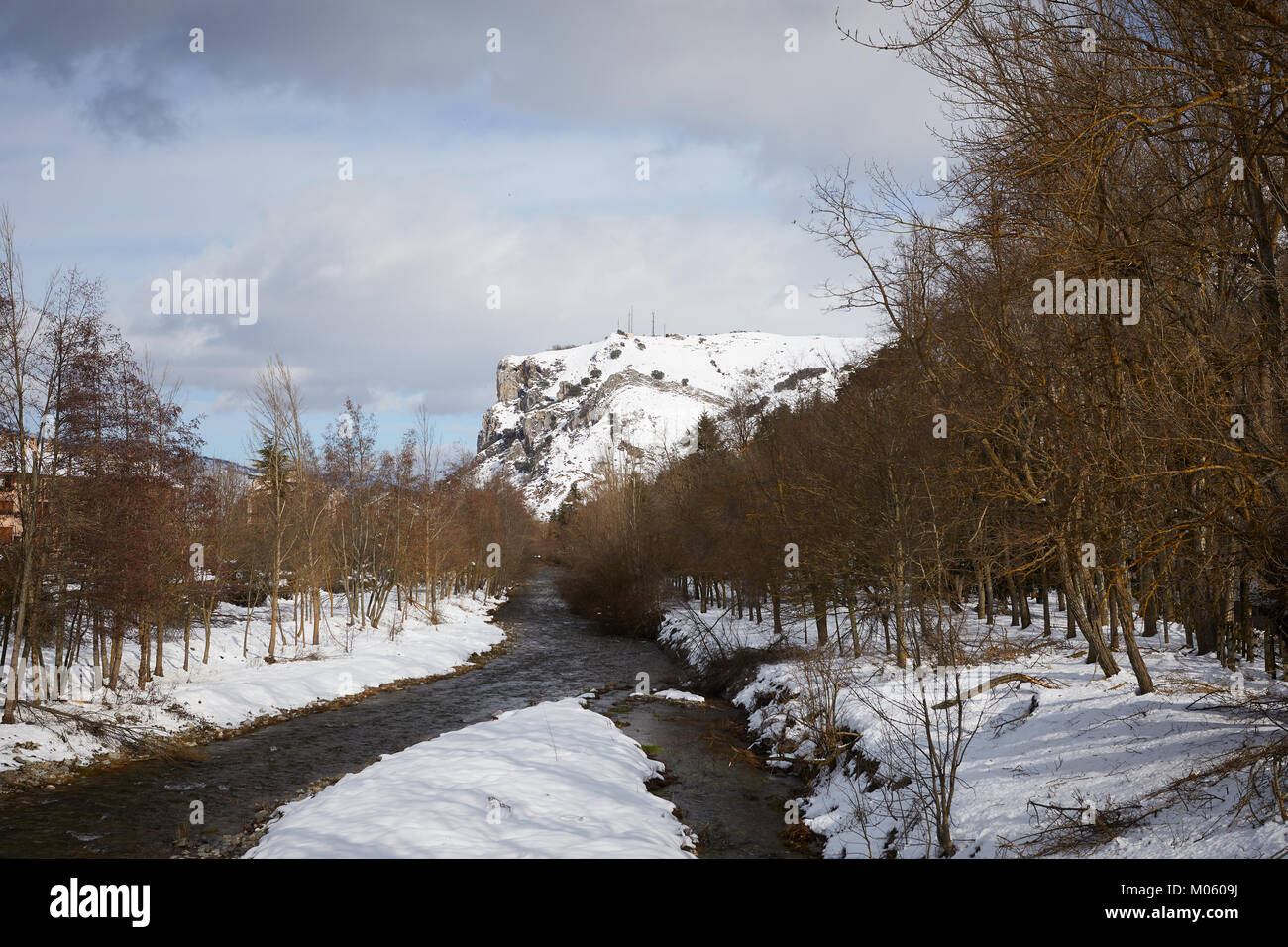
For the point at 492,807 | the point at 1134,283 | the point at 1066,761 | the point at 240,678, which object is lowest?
the point at 240,678

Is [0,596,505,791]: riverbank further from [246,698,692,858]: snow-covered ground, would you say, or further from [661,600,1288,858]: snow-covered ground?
[661,600,1288,858]: snow-covered ground

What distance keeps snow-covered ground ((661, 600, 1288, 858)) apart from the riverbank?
15352 mm

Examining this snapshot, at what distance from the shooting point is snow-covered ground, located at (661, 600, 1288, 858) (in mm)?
7523

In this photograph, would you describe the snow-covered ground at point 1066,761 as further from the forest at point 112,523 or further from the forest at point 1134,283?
the forest at point 112,523

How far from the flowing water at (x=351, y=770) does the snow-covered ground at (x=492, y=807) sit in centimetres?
107

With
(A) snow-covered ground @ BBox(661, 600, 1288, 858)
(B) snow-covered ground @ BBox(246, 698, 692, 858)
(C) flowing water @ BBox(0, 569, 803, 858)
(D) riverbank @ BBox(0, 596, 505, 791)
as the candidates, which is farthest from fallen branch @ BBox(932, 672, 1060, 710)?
(D) riverbank @ BBox(0, 596, 505, 791)

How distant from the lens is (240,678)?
24781 mm

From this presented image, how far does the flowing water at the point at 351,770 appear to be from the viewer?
1250 centimetres

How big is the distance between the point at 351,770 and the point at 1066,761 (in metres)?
14.2

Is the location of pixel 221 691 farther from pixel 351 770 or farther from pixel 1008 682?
pixel 1008 682

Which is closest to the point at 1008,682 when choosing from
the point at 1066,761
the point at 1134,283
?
the point at 1066,761

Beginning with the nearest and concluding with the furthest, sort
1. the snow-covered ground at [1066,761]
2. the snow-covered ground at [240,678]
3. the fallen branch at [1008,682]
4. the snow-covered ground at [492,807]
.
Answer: the snow-covered ground at [1066,761], the snow-covered ground at [492,807], the fallen branch at [1008,682], the snow-covered ground at [240,678]

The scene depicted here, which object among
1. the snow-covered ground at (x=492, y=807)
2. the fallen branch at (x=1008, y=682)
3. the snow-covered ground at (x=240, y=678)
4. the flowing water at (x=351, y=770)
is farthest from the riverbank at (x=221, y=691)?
the fallen branch at (x=1008, y=682)

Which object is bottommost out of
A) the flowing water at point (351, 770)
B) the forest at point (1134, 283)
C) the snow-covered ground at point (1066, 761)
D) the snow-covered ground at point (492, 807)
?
the flowing water at point (351, 770)
